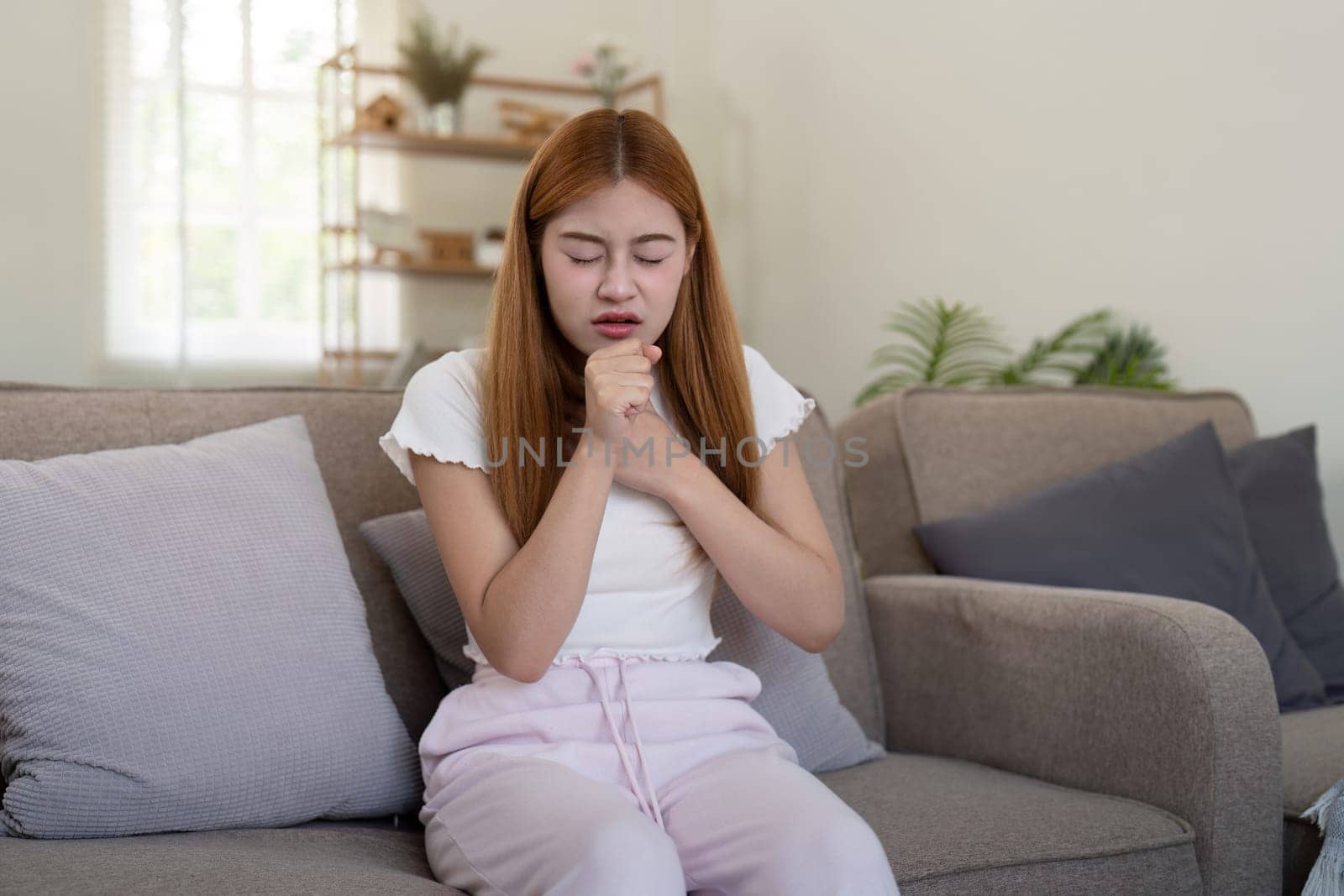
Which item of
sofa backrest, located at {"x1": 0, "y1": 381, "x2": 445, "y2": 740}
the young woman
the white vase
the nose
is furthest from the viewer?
the white vase

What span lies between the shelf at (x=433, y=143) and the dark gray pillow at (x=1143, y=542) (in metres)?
3.20

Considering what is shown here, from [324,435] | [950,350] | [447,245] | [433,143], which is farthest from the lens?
[447,245]

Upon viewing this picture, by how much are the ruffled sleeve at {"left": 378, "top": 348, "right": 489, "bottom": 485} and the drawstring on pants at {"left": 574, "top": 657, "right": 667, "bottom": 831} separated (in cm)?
24

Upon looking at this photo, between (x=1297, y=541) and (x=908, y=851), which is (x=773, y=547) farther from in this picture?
(x=1297, y=541)

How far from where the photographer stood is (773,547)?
53.9 inches

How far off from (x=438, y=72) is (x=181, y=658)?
13.2ft

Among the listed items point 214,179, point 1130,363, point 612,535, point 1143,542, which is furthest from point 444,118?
point 612,535

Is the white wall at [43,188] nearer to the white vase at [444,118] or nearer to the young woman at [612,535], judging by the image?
the white vase at [444,118]

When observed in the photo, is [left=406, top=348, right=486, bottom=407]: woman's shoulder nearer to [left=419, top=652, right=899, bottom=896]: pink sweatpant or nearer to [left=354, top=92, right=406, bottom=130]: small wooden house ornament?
[left=419, top=652, right=899, bottom=896]: pink sweatpant

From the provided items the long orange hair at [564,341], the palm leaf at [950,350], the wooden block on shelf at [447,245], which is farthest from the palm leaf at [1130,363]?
the wooden block on shelf at [447,245]

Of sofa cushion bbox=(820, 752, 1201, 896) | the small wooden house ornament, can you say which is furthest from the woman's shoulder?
the small wooden house ornament

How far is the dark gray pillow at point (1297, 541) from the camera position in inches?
77.0

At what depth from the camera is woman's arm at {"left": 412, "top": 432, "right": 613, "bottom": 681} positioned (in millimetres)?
1234

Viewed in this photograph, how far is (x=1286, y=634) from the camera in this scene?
1907 mm
